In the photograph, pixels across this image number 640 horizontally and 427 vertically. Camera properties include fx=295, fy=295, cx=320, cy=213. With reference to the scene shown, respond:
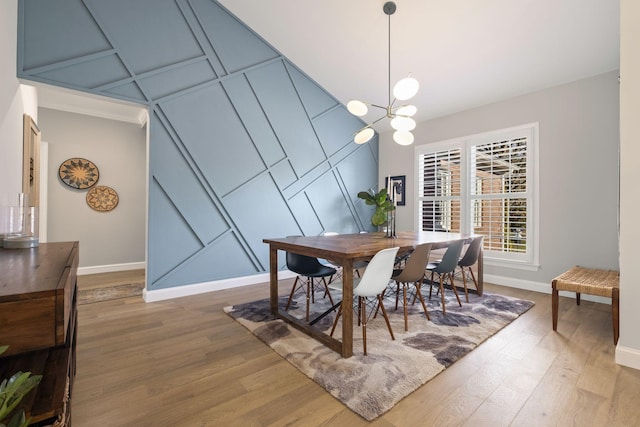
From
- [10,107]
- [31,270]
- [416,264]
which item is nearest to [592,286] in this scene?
[416,264]

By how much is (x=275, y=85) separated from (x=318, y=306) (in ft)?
10.7

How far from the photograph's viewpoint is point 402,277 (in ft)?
8.71

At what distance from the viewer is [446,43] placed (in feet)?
11.8

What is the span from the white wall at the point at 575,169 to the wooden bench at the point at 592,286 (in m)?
0.55

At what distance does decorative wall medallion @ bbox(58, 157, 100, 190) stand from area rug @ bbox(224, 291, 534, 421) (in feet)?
11.9

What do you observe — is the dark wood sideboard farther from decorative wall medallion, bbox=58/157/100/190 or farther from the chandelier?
decorative wall medallion, bbox=58/157/100/190

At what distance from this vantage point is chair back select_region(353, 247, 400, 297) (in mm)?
2186

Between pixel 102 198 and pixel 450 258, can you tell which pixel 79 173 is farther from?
pixel 450 258

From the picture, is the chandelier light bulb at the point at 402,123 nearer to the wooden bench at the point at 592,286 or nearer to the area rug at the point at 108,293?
the wooden bench at the point at 592,286

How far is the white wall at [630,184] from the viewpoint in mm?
2053

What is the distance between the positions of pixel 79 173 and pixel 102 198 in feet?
1.63

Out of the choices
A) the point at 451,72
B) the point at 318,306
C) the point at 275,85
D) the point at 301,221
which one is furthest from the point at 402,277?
the point at 275,85

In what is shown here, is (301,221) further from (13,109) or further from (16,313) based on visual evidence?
(16,313)

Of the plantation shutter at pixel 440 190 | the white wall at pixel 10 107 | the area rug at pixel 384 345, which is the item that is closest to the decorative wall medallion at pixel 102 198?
the white wall at pixel 10 107
